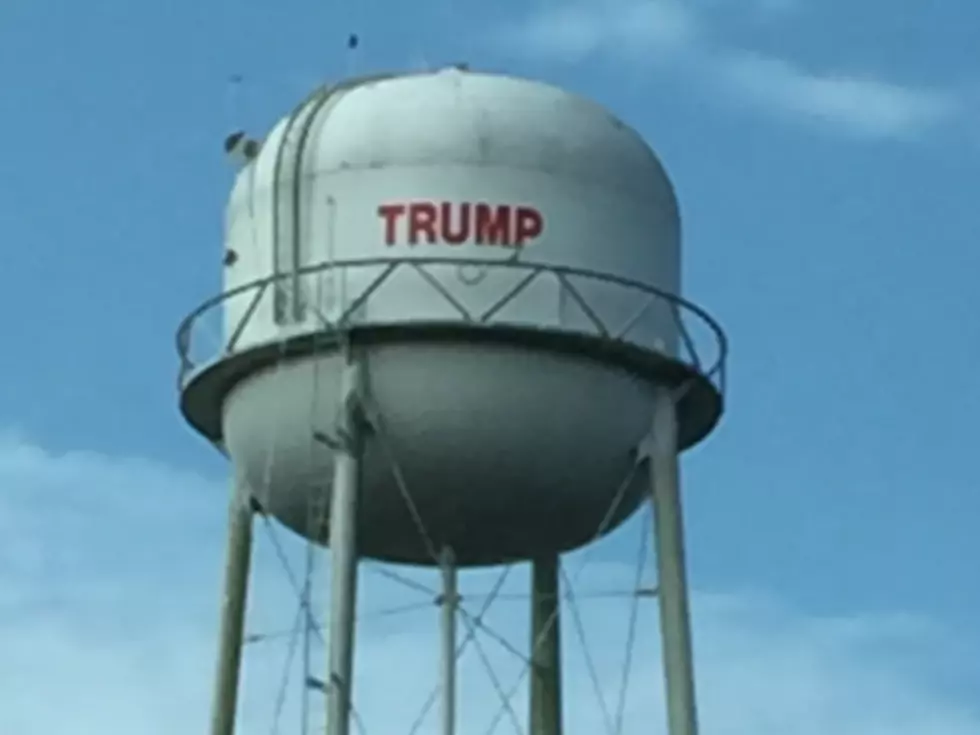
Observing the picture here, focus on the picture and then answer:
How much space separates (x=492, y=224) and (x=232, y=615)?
4844mm

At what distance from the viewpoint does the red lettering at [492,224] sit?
105 feet

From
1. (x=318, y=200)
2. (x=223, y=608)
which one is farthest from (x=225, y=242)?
(x=223, y=608)

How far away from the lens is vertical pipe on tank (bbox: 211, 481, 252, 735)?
33656mm

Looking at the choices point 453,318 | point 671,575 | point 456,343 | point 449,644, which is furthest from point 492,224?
point 449,644

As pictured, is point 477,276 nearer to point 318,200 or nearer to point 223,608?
point 318,200

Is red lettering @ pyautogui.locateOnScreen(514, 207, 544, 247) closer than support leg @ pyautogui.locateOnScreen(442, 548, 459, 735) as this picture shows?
Yes

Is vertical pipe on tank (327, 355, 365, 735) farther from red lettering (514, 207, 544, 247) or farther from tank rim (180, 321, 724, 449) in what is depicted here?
red lettering (514, 207, 544, 247)

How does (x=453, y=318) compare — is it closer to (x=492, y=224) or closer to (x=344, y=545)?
(x=492, y=224)

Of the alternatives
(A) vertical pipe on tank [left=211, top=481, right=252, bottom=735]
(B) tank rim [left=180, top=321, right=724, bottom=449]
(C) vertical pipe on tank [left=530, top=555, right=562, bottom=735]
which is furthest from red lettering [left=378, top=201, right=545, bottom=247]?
(C) vertical pipe on tank [left=530, top=555, right=562, bottom=735]

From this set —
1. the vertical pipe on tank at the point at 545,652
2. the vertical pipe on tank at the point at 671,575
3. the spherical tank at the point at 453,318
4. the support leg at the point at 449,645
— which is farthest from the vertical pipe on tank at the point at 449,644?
the vertical pipe on tank at the point at 671,575

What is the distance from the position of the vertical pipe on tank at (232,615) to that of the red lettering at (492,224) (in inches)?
144

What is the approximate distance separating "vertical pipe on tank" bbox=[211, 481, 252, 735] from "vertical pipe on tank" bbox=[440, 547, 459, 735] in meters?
1.97

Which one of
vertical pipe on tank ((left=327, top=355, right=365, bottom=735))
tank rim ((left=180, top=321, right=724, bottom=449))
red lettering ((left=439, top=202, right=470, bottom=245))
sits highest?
red lettering ((left=439, top=202, right=470, bottom=245))

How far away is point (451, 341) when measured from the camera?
104 ft
